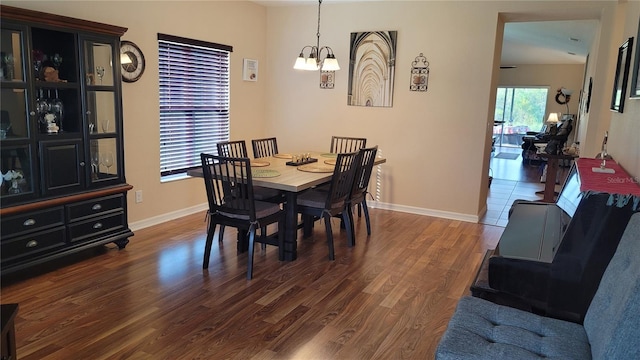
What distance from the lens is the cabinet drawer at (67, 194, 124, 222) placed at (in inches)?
134

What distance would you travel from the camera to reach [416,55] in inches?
204

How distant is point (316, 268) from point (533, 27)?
612cm

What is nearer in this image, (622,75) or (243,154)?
(622,75)

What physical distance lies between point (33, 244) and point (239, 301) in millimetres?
1522

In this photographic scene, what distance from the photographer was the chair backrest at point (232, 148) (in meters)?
4.30

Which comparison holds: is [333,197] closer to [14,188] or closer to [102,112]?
[102,112]

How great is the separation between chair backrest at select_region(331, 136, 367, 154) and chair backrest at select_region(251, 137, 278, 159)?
26.8 inches

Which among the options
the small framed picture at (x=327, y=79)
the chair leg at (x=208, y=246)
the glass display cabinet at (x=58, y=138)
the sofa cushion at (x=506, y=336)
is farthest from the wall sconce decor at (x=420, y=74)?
the sofa cushion at (x=506, y=336)

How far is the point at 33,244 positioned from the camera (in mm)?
3143

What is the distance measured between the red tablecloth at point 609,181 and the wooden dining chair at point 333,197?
1.64 meters

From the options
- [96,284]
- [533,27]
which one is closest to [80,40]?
[96,284]

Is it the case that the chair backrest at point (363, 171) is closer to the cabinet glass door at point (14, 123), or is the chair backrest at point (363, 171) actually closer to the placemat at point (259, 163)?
the placemat at point (259, 163)

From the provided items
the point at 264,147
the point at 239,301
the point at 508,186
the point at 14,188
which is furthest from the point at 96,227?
the point at 508,186

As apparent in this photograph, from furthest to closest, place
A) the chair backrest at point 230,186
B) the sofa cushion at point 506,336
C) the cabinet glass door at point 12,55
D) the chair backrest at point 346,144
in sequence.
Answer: the chair backrest at point 346,144 < the chair backrest at point 230,186 < the cabinet glass door at point 12,55 < the sofa cushion at point 506,336
